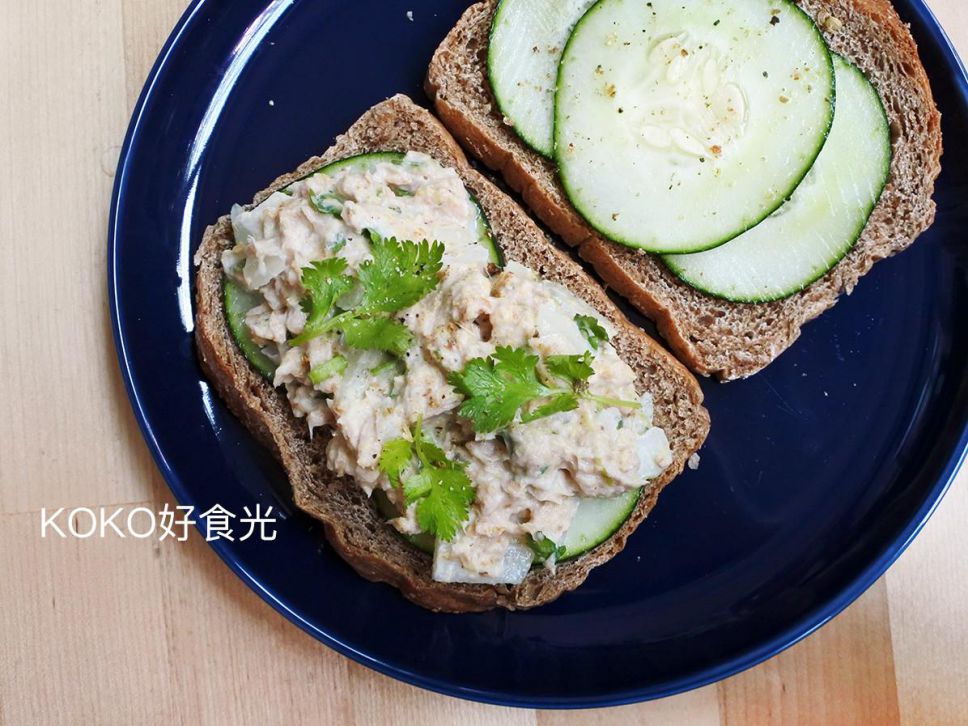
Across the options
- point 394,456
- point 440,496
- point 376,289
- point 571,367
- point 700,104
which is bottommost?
point 440,496

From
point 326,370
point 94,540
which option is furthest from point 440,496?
point 94,540

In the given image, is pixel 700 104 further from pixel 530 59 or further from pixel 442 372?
pixel 442 372

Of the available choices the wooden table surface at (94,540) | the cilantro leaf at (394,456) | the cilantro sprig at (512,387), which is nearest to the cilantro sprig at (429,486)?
the cilantro leaf at (394,456)

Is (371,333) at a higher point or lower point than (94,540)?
higher

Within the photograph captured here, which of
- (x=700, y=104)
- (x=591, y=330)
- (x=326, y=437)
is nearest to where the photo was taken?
(x=591, y=330)

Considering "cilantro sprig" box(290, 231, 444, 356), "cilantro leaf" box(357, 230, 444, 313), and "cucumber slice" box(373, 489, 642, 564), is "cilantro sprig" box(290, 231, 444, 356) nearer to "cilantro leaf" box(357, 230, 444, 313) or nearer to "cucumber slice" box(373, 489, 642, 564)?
"cilantro leaf" box(357, 230, 444, 313)

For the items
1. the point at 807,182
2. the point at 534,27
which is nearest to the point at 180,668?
the point at 534,27

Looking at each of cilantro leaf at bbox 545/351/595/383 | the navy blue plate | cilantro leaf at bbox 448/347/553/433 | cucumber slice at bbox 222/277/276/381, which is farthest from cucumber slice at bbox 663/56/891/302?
cucumber slice at bbox 222/277/276/381
